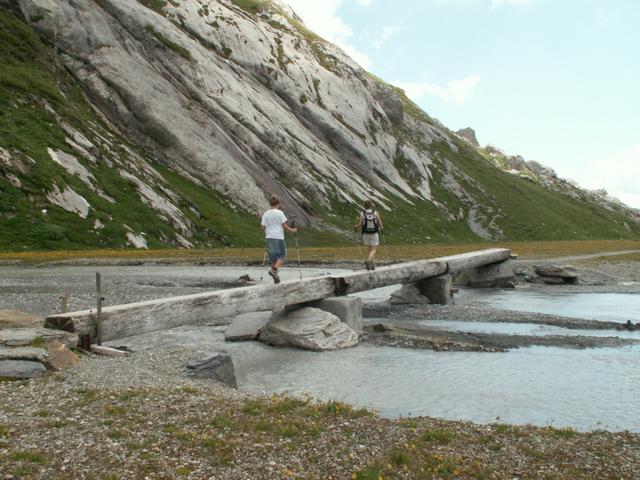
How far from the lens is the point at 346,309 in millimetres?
21469

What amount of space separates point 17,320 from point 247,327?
8.52m

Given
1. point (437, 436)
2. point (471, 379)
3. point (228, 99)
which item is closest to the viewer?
point (437, 436)

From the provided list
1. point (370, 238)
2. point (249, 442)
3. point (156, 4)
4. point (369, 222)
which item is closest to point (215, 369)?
point (249, 442)

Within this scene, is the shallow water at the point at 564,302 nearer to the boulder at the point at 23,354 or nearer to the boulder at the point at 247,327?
the boulder at the point at 247,327

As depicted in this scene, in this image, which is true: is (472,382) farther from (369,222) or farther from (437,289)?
(437,289)

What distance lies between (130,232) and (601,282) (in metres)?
44.6

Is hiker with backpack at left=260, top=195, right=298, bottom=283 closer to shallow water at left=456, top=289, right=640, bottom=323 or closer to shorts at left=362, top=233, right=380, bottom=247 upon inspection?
shorts at left=362, top=233, right=380, bottom=247

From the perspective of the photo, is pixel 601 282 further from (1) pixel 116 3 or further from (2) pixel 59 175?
(1) pixel 116 3

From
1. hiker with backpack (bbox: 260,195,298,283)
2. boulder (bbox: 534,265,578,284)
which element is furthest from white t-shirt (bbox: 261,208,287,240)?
boulder (bbox: 534,265,578,284)

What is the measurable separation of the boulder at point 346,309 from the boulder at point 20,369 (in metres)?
11.5

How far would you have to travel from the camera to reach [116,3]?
319 ft

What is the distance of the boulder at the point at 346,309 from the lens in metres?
21.5

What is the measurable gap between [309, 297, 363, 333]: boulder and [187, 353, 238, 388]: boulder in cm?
793

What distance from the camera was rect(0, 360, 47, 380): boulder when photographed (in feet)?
37.7
